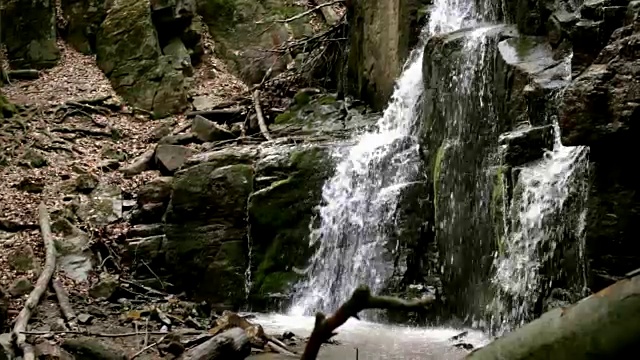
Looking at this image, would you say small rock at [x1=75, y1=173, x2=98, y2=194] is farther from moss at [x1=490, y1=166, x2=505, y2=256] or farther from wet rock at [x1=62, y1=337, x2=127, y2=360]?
moss at [x1=490, y1=166, x2=505, y2=256]

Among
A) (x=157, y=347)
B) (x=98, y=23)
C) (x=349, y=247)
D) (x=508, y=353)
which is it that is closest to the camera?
(x=508, y=353)

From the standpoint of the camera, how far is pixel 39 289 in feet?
28.7

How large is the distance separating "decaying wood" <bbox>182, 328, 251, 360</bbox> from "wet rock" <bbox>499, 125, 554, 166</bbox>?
389 centimetres

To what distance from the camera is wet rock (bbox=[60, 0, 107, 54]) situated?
18219mm

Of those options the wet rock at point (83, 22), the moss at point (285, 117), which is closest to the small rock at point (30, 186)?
the moss at point (285, 117)

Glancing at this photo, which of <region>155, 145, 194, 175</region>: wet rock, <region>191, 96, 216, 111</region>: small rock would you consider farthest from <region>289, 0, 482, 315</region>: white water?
<region>191, 96, 216, 111</region>: small rock

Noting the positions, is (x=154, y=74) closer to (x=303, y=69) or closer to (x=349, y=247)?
(x=303, y=69)

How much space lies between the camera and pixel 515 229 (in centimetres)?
782

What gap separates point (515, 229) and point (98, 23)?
1437 cm

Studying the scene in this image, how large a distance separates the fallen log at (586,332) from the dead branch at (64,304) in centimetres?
764

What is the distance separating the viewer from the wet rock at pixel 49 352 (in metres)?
6.41

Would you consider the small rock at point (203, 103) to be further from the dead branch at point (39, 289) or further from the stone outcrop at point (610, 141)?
the stone outcrop at point (610, 141)

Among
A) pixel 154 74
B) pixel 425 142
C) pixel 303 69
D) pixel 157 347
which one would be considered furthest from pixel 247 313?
pixel 154 74

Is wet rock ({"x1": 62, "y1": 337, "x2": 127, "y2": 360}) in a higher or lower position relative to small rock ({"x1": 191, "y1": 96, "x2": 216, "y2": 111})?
lower
